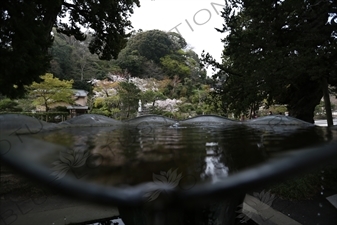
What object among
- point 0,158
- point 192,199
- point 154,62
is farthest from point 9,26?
point 154,62

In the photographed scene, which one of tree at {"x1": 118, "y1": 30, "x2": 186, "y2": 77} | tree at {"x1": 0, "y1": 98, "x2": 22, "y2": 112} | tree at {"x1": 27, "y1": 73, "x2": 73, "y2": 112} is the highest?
tree at {"x1": 118, "y1": 30, "x2": 186, "y2": 77}

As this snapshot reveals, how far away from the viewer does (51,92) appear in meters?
10.9

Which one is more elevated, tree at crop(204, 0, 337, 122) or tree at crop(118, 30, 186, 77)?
tree at crop(118, 30, 186, 77)

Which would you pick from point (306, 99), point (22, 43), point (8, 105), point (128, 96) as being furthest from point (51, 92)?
point (306, 99)

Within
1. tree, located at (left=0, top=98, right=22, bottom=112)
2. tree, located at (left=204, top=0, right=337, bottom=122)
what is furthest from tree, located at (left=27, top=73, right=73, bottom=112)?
tree, located at (left=204, top=0, right=337, bottom=122)

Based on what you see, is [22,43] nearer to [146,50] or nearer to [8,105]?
[8,105]

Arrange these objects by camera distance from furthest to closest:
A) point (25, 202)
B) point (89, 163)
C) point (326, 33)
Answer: point (326, 33) → point (25, 202) → point (89, 163)

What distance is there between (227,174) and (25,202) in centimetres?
445

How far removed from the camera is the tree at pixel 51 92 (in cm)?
1039

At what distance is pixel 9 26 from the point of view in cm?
222

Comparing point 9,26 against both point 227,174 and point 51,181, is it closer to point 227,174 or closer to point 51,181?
point 51,181

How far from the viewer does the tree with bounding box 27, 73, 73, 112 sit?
10.4 m

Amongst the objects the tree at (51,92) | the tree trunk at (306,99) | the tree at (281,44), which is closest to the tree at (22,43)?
the tree at (281,44)

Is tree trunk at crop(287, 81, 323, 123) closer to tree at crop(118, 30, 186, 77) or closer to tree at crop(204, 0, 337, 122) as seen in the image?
tree at crop(204, 0, 337, 122)
